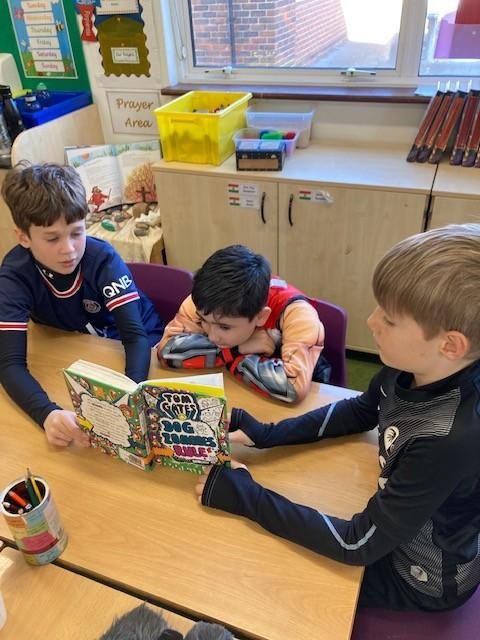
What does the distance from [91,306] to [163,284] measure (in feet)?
0.75

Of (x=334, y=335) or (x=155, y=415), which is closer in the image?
(x=155, y=415)

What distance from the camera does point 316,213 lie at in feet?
6.97

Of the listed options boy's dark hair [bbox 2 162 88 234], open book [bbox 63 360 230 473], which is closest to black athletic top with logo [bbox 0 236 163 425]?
boy's dark hair [bbox 2 162 88 234]

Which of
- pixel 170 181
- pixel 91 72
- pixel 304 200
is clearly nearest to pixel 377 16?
pixel 304 200

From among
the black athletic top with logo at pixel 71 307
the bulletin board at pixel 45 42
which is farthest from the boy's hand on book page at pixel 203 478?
the bulletin board at pixel 45 42

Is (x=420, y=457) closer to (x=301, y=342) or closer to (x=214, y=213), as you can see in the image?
(x=301, y=342)

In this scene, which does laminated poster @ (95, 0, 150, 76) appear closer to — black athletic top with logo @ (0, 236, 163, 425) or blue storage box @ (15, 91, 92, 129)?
blue storage box @ (15, 91, 92, 129)

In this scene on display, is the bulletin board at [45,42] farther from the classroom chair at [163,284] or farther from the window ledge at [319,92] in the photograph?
the classroom chair at [163,284]

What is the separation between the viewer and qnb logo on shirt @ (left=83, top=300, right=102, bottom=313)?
4.77ft

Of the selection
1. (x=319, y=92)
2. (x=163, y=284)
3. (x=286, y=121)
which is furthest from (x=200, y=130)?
(x=163, y=284)

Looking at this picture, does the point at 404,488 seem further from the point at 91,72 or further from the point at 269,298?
the point at 91,72

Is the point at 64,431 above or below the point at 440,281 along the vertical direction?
below

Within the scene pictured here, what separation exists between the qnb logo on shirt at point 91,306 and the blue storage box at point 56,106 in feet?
4.97

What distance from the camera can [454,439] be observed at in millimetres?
756
